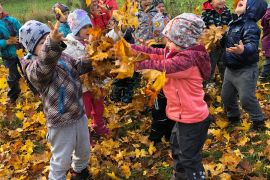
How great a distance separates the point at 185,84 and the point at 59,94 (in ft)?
3.58

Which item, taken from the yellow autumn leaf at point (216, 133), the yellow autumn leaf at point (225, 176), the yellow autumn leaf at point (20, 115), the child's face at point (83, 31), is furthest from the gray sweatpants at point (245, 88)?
the yellow autumn leaf at point (20, 115)

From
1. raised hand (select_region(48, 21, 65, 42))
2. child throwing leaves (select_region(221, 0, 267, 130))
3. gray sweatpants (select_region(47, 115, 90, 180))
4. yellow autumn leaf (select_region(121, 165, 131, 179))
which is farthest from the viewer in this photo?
child throwing leaves (select_region(221, 0, 267, 130))

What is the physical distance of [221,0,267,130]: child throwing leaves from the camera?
153 inches

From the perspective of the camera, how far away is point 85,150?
350 cm

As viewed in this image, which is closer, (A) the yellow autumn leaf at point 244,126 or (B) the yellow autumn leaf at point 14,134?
(A) the yellow autumn leaf at point 244,126

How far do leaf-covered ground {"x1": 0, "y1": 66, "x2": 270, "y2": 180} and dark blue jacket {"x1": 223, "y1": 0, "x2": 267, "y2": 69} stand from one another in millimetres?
823

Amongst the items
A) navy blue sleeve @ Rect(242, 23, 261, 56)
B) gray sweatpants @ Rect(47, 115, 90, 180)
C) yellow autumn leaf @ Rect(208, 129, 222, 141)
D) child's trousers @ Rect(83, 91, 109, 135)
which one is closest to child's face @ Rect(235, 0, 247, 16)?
navy blue sleeve @ Rect(242, 23, 261, 56)

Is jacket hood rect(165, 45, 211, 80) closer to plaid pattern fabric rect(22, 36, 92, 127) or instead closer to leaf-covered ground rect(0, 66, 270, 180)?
plaid pattern fabric rect(22, 36, 92, 127)

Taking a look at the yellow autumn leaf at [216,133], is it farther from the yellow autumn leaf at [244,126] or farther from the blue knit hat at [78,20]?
the blue knit hat at [78,20]

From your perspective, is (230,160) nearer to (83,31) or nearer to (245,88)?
(245,88)

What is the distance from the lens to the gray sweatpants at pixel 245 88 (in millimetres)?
4066

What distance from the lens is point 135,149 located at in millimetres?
4242

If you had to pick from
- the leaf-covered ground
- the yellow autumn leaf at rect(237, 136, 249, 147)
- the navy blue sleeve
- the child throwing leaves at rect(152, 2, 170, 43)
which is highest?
the navy blue sleeve

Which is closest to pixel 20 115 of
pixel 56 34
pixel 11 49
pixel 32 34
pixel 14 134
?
pixel 14 134
